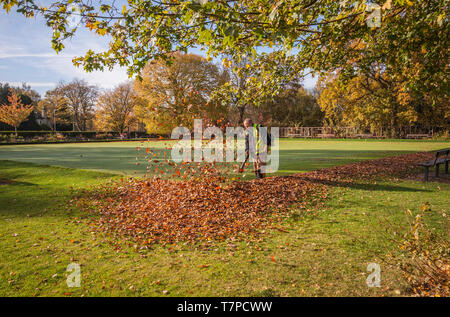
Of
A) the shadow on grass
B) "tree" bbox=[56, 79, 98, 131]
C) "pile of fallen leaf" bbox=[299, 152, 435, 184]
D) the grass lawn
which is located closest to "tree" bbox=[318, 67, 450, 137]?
"pile of fallen leaf" bbox=[299, 152, 435, 184]

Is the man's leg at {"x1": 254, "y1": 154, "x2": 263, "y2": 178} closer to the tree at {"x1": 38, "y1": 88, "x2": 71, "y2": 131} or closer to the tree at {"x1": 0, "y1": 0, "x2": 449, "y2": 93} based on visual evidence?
the tree at {"x1": 0, "y1": 0, "x2": 449, "y2": 93}

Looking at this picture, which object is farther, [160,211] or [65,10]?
[160,211]

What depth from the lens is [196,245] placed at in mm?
5113

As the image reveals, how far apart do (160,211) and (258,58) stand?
547cm

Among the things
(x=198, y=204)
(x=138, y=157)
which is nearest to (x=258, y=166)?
(x=198, y=204)

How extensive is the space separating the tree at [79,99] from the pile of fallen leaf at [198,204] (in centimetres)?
6402

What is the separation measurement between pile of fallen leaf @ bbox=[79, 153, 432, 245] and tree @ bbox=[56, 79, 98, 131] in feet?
210

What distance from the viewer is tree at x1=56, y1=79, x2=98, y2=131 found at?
6462 centimetres

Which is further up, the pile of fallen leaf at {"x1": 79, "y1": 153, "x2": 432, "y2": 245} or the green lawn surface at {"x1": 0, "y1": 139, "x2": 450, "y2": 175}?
the green lawn surface at {"x1": 0, "y1": 139, "x2": 450, "y2": 175}

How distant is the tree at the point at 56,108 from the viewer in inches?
2447
